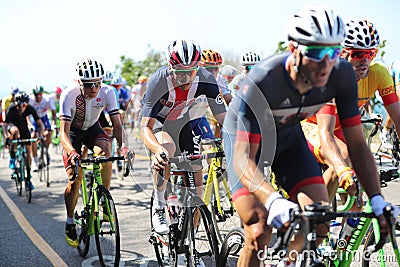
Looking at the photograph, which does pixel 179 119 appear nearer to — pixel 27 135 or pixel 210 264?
pixel 210 264

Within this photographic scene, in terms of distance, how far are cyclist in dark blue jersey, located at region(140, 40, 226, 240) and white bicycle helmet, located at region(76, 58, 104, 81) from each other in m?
0.95

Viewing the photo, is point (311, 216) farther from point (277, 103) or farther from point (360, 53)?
point (360, 53)

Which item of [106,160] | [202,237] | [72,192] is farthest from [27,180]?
[202,237]

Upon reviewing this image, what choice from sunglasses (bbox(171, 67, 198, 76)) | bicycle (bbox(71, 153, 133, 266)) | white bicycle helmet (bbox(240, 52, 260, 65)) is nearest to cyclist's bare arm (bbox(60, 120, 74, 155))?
bicycle (bbox(71, 153, 133, 266))

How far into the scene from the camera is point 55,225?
319 inches

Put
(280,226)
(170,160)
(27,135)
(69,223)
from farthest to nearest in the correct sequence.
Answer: (27,135) → (69,223) → (170,160) → (280,226)

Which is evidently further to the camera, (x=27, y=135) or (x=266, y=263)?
(x=27, y=135)

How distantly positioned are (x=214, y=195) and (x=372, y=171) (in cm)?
369

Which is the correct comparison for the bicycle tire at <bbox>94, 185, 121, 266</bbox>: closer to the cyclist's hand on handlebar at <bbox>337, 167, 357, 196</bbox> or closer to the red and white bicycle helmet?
the red and white bicycle helmet

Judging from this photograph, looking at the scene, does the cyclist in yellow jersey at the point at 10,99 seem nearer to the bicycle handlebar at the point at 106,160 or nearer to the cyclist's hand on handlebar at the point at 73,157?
the bicycle handlebar at the point at 106,160

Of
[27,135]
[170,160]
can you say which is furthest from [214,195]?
[27,135]

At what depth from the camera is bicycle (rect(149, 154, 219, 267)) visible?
15.1 feet

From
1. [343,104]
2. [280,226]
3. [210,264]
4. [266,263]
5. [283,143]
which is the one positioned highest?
[343,104]

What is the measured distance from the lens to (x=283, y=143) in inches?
148
